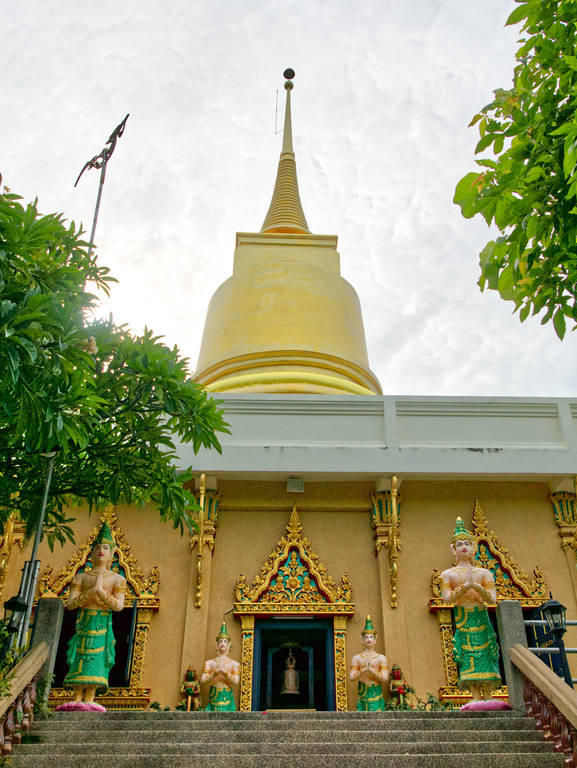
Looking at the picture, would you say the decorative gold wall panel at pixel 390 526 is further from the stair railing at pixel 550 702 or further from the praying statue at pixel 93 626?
the praying statue at pixel 93 626

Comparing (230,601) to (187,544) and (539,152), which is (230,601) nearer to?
(187,544)

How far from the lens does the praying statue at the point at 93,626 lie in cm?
796

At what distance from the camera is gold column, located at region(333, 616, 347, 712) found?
987 centimetres

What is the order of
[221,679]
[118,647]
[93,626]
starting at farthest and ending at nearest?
1. [118,647]
2. [221,679]
3. [93,626]

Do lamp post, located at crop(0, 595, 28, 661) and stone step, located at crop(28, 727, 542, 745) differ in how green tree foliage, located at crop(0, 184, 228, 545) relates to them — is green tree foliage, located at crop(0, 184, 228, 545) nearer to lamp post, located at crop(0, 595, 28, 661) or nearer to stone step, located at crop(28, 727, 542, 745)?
lamp post, located at crop(0, 595, 28, 661)

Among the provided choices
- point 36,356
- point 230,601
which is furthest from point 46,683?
point 230,601

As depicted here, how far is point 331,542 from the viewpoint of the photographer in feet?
35.9

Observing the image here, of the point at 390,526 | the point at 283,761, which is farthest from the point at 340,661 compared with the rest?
the point at 283,761

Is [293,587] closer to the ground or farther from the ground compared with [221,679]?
farther from the ground

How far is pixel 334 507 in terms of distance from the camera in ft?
36.4

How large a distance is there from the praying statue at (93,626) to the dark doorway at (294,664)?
2.57m

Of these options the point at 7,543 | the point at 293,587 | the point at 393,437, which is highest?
the point at 393,437

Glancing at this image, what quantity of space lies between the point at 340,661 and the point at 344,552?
4.86 ft

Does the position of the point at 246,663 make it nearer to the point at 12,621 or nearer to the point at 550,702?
the point at 12,621
